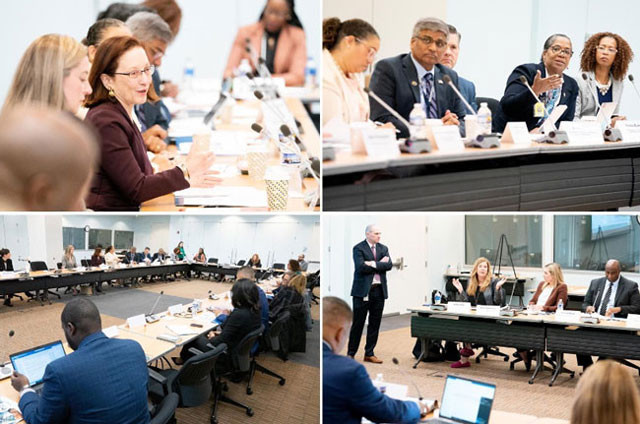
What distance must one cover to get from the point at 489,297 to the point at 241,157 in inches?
78.0

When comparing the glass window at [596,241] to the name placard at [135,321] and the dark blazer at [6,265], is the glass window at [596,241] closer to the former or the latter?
the name placard at [135,321]

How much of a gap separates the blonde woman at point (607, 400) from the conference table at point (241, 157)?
130cm

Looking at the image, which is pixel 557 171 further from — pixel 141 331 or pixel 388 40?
pixel 141 331

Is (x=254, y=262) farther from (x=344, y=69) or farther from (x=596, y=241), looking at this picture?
(x=596, y=241)

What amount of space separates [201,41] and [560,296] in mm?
3012

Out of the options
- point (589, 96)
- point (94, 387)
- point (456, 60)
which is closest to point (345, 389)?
point (94, 387)

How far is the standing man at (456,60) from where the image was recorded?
3.64 metres

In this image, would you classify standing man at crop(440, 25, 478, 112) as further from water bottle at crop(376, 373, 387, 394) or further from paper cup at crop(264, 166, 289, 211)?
water bottle at crop(376, 373, 387, 394)

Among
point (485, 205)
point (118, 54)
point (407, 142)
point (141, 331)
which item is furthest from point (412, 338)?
point (118, 54)

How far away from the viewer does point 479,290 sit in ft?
11.5

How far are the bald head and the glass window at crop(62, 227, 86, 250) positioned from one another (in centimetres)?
34

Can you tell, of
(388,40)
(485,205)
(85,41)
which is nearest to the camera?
(85,41)

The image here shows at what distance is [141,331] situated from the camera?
2.81 m

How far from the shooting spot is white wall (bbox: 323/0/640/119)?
3984 millimetres
